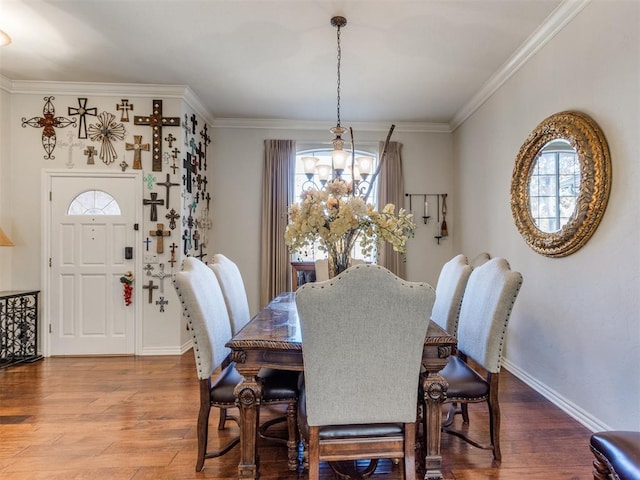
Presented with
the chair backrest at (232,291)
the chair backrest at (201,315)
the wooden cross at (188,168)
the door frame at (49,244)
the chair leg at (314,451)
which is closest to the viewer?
the chair leg at (314,451)

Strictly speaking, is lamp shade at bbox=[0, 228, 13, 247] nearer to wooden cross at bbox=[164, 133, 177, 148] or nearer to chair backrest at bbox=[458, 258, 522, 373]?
wooden cross at bbox=[164, 133, 177, 148]

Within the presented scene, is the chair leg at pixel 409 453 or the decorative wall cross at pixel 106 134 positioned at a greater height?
the decorative wall cross at pixel 106 134

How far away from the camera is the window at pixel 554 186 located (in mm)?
2420

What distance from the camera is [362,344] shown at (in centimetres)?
136

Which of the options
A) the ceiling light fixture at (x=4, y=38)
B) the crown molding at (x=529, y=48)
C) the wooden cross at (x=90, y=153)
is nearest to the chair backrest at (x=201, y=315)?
the ceiling light fixture at (x=4, y=38)

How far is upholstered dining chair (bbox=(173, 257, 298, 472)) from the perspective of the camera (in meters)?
1.75

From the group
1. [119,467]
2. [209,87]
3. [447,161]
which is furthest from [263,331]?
[447,161]

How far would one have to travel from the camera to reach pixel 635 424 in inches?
75.7

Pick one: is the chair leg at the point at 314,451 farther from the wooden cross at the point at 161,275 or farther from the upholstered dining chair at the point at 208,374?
the wooden cross at the point at 161,275

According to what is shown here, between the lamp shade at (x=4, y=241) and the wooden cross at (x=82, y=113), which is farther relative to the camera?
the wooden cross at (x=82, y=113)

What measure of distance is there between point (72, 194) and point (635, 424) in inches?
198

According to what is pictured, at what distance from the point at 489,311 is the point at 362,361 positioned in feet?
2.94

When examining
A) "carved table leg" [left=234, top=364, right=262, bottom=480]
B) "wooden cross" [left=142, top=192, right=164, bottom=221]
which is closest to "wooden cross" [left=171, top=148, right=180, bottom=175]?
"wooden cross" [left=142, top=192, right=164, bottom=221]

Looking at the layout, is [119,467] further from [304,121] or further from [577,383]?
[304,121]
